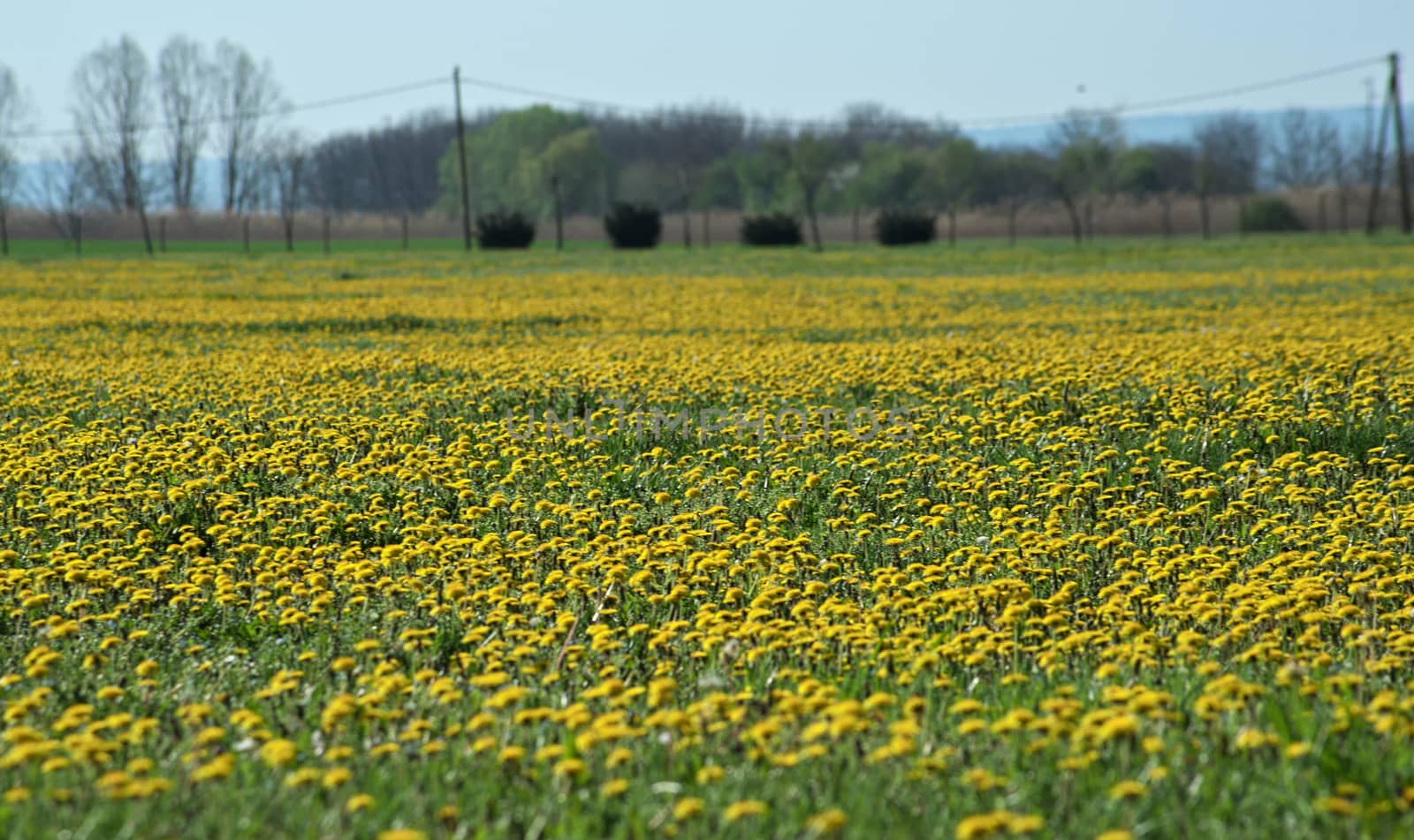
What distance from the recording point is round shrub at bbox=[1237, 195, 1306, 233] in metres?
63.4

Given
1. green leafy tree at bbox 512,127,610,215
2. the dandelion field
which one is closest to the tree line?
green leafy tree at bbox 512,127,610,215

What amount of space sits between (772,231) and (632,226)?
5.68 metres

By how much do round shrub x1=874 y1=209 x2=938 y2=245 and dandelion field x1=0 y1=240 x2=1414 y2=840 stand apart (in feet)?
132

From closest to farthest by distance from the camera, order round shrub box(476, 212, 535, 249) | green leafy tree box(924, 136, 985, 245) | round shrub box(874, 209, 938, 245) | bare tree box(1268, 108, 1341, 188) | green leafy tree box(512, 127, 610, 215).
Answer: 1. round shrub box(476, 212, 535, 249)
2. round shrub box(874, 209, 938, 245)
3. green leafy tree box(924, 136, 985, 245)
4. green leafy tree box(512, 127, 610, 215)
5. bare tree box(1268, 108, 1341, 188)

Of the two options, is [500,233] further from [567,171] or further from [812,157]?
[567,171]

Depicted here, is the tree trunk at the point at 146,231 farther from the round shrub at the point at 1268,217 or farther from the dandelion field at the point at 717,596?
the round shrub at the point at 1268,217

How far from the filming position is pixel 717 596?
15.0 feet

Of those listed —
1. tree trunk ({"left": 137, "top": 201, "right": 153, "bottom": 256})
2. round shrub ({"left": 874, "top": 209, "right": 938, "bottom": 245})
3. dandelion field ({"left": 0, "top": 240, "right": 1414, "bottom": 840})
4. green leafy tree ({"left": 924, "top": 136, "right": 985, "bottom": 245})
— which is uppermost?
green leafy tree ({"left": 924, "top": 136, "right": 985, "bottom": 245})

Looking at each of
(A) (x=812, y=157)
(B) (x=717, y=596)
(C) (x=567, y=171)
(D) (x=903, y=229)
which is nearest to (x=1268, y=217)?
(D) (x=903, y=229)

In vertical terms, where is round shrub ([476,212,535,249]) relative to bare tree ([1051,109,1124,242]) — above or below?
below

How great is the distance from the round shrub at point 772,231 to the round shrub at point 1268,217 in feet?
78.3

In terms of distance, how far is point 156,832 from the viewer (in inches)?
107

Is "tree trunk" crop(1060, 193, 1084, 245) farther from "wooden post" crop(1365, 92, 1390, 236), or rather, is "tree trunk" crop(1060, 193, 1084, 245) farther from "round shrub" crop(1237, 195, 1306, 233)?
"wooden post" crop(1365, 92, 1390, 236)

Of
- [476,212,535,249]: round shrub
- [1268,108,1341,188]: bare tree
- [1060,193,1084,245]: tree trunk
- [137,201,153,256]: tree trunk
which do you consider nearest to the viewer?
[1060,193,1084,245]: tree trunk
